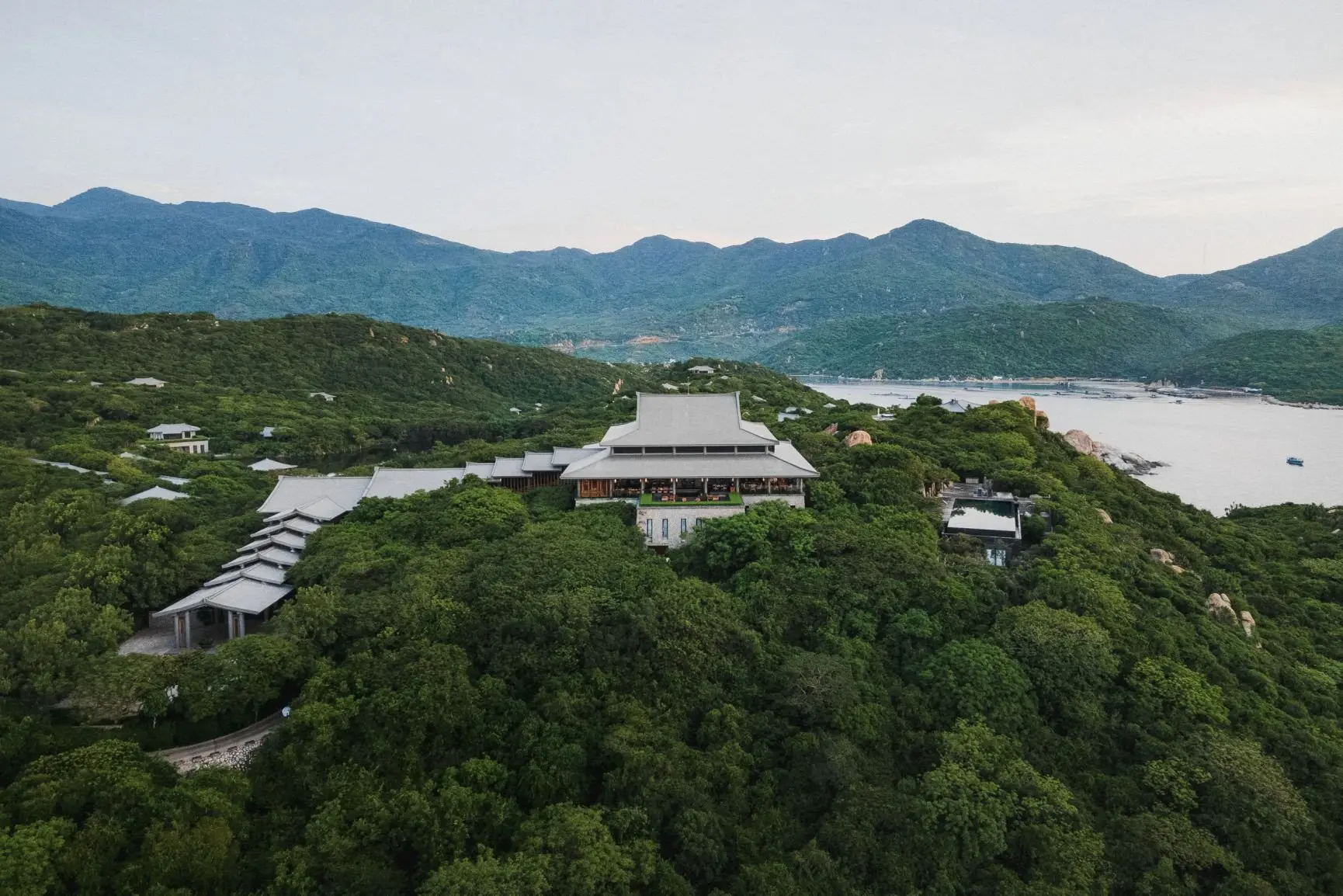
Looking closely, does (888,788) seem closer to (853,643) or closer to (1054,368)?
(853,643)

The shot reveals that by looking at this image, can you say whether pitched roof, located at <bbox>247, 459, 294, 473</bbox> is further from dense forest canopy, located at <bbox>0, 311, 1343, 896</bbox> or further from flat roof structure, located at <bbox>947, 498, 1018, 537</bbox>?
flat roof structure, located at <bbox>947, 498, 1018, 537</bbox>

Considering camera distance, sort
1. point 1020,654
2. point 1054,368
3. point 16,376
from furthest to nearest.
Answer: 1. point 1054,368
2. point 16,376
3. point 1020,654

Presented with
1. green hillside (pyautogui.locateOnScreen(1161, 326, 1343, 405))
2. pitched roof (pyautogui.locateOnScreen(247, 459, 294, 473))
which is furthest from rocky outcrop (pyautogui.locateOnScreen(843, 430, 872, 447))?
green hillside (pyautogui.locateOnScreen(1161, 326, 1343, 405))

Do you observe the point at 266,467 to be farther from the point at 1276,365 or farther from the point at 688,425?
the point at 1276,365

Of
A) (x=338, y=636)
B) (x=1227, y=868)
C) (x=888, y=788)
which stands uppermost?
(x=338, y=636)

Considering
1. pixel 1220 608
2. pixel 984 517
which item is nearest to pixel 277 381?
pixel 984 517

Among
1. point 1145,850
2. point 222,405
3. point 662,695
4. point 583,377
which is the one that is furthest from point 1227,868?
point 583,377
